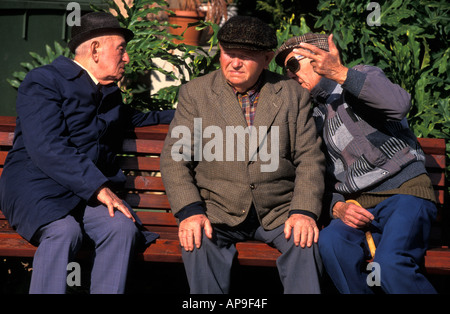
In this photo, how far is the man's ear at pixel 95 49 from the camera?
13.1 feet

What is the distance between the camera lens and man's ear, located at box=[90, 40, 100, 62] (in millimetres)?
3990

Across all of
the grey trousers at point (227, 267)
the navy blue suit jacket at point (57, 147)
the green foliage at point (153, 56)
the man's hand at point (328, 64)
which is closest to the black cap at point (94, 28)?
the navy blue suit jacket at point (57, 147)

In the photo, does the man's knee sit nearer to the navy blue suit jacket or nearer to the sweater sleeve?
the navy blue suit jacket

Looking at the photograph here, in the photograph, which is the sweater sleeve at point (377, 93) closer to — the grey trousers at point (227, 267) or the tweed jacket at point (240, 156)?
the tweed jacket at point (240, 156)

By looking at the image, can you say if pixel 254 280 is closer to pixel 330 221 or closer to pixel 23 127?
pixel 330 221

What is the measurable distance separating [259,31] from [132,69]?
163cm

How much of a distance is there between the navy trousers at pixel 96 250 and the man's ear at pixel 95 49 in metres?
0.94

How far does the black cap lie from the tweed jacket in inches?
23.7

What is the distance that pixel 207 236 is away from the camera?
143 inches

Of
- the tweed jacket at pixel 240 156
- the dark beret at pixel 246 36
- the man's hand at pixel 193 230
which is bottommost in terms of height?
the man's hand at pixel 193 230

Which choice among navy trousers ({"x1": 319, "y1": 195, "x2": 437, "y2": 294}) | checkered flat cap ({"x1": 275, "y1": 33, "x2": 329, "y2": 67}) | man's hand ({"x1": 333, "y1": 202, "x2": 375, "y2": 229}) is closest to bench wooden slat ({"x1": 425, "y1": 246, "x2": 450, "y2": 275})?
navy trousers ({"x1": 319, "y1": 195, "x2": 437, "y2": 294})

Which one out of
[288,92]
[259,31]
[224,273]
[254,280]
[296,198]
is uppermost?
[259,31]

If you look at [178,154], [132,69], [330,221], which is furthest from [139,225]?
[132,69]

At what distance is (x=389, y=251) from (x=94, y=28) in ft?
6.89
